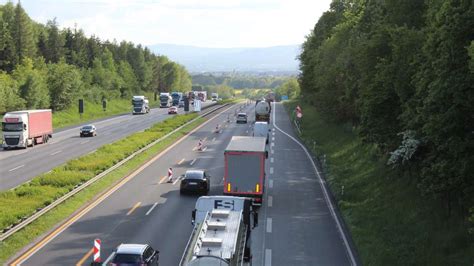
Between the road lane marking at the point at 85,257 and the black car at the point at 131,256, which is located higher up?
the black car at the point at 131,256

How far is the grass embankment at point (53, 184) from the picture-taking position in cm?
2858

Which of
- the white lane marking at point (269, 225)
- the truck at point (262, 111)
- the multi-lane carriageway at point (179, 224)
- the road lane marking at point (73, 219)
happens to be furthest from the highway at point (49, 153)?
the white lane marking at point (269, 225)

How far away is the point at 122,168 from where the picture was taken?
44406 mm

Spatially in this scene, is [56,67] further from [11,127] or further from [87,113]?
[11,127]

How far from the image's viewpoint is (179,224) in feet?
94.8

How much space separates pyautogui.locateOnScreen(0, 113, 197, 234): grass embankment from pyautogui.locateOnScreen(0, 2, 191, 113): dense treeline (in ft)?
126

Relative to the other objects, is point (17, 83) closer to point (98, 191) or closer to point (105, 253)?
point (98, 191)

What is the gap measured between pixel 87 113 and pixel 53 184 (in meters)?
80.2

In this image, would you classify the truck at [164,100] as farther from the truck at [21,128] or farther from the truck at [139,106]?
the truck at [21,128]

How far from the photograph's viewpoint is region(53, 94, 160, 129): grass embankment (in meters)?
94.6

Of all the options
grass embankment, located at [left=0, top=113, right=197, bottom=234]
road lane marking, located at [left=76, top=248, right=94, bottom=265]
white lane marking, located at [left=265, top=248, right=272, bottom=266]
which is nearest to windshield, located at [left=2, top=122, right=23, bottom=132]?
grass embankment, located at [left=0, top=113, right=197, bottom=234]

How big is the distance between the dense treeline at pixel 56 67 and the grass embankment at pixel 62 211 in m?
42.9

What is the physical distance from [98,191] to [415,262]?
2085 cm

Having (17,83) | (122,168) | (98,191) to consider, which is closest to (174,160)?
(122,168)
